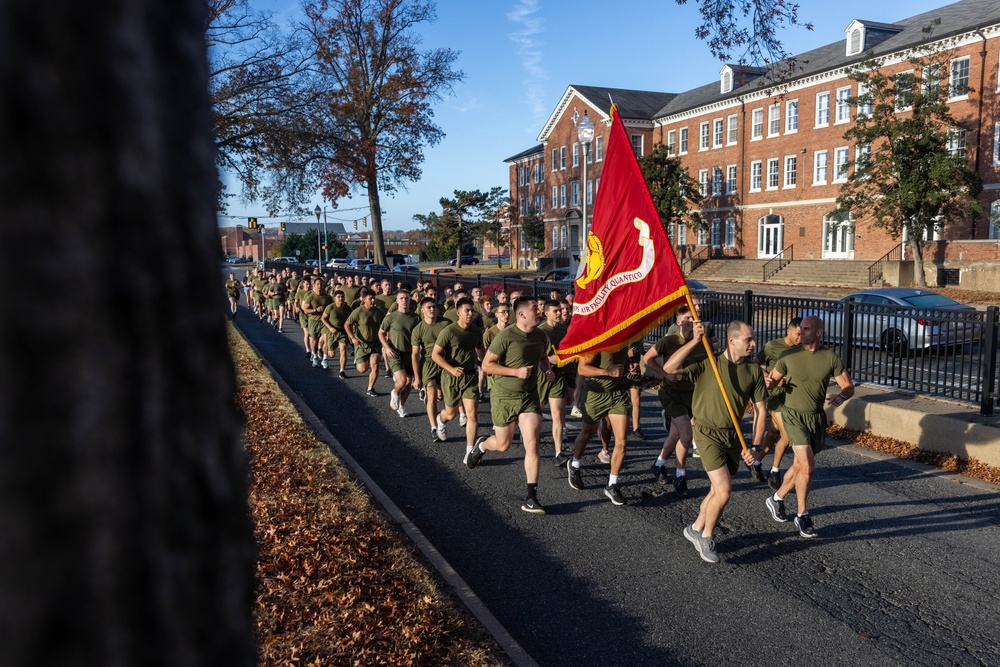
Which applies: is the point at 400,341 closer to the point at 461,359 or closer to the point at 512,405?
the point at 461,359

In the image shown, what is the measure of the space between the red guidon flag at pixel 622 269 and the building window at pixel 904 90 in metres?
33.2

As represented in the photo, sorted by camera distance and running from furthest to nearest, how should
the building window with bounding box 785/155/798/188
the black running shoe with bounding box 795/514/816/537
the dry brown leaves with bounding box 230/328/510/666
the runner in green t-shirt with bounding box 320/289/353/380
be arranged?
1. the building window with bounding box 785/155/798/188
2. the runner in green t-shirt with bounding box 320/289/353/380
3. the black running shoe with bounding box 795/514/816/537
4. the dry brown leaves with bounding box 230/328/510/666

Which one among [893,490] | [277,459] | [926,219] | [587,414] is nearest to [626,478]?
[587,414]

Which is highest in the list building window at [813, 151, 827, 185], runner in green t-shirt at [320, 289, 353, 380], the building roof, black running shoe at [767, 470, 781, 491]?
the building roof

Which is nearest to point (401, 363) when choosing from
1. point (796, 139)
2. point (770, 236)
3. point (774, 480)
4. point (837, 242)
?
point (774, 480)

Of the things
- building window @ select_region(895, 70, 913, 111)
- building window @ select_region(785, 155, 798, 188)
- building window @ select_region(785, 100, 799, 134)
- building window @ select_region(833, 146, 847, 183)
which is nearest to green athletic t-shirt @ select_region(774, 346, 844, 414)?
building window @ select_region(895, 70, 913, 111)

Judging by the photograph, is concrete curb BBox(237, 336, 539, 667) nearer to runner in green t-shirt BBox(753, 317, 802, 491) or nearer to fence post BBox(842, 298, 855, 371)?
runner in green t-shirt BBox(753, 317, 802, 491)

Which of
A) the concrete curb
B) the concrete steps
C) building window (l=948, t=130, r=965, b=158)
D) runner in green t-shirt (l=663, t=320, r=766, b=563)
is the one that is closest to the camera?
the concrete curb

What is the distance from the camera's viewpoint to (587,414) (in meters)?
9.26

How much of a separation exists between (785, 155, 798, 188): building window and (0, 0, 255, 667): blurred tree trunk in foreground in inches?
2113

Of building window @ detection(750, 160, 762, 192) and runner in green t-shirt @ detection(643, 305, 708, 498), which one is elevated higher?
building window @ detection(750, 160, 762, 192)

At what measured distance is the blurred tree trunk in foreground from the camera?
79 centimetres

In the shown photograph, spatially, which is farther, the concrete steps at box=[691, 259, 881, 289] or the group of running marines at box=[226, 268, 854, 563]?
the concrete steps at box=[691, 259, 881, 289]

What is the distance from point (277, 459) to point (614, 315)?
4.57 meters
